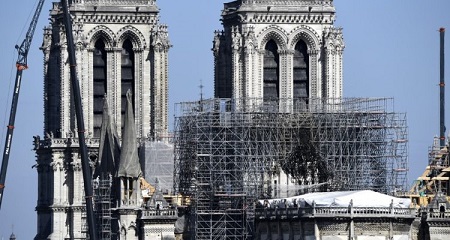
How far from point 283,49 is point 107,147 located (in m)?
14.4

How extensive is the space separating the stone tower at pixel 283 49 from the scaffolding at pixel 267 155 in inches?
183

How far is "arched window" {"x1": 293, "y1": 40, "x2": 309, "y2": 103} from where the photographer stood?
19675 cm

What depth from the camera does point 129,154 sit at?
182500 mm

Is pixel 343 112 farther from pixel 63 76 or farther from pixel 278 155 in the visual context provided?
pixel 63 76

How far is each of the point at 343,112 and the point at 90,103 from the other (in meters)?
20.8

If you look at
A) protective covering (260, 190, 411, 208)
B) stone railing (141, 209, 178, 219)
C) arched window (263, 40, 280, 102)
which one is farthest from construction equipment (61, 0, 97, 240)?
arched window (263, 40, 280, 102)

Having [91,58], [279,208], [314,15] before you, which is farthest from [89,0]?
[279,208]

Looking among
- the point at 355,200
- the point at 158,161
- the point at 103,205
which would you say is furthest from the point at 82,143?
the point at 158,161

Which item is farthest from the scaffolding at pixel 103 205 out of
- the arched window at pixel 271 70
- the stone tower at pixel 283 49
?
the arched window at pixel 271 70

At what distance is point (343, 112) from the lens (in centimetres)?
18750

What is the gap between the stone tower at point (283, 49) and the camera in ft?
635

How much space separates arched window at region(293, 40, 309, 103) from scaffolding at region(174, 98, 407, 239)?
22.9ft

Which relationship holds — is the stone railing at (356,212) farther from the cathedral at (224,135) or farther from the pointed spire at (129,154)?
the pointed spire at (129,154)

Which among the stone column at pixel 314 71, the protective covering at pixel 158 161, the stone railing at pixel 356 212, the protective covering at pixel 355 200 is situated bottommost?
the stone railing at pixel 356 212
